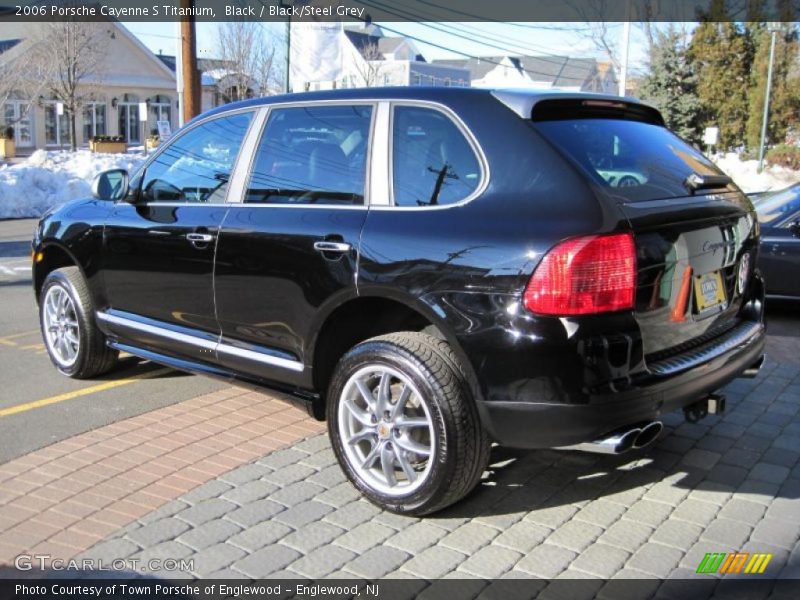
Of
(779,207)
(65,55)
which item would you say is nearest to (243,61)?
(65,55)

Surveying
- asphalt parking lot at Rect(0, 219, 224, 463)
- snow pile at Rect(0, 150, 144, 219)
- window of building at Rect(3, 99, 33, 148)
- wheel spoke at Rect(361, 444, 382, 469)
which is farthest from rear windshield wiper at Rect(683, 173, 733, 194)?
window of building at Rect(3, 99, 33, 148)

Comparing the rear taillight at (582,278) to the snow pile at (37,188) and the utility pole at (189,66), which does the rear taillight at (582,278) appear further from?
the snow pile at (37,188)

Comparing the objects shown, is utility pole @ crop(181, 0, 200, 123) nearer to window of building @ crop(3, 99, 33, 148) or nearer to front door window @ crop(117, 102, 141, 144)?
window of building @ crop(3, 99, 33, 148)

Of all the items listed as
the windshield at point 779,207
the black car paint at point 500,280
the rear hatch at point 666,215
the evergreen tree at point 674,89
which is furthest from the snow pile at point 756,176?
the black car paint at point 500,280

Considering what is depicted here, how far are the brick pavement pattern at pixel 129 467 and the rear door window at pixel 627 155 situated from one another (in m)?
2.00

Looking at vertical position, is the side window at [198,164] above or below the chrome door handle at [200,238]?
above

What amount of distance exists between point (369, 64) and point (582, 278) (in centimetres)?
4357

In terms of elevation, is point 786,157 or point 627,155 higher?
point 786,157

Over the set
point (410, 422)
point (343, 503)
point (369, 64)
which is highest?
point (369, 64)

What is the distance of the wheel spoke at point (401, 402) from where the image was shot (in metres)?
3.63

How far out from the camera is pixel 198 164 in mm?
4789

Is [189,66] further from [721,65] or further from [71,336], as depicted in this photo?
[721,65]

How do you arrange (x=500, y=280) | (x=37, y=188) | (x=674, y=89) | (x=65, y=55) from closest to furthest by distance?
1. (x=500, y=280)
2. (x=37, y=188)
3. (x=674, y=89)
4. (x=65, y=55)

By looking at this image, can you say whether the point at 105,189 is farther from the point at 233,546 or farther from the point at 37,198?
the point at 37,198
